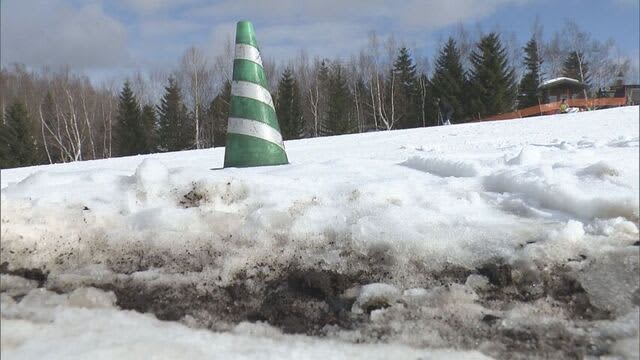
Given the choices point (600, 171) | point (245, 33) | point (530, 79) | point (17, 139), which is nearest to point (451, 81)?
point (530, 79)

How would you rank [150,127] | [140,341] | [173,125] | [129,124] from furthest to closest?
[150,127] → [173,125] → [129,124] → [140,341]

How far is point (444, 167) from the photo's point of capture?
3.58 m

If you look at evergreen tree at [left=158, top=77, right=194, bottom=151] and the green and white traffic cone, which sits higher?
evergreen tree at [left=158, top=77, right=194, bottom=151]

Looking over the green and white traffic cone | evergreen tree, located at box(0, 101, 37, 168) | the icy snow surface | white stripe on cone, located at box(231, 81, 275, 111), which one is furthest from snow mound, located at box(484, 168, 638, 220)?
evergreen tree, located at box(0, 101, 37, 168)

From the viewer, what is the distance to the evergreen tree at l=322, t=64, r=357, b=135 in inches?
1567

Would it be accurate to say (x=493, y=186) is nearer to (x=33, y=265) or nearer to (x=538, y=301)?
(x=538, y=301)

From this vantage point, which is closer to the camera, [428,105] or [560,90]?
[560,90]

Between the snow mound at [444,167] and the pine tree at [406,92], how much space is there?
39.4 m

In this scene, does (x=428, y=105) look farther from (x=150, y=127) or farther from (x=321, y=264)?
(x=321, y=264)

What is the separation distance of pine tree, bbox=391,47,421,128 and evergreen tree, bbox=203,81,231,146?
14.1m

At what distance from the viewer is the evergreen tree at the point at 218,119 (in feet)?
136

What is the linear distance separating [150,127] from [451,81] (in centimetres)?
2455

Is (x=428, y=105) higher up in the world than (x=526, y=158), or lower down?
higher up

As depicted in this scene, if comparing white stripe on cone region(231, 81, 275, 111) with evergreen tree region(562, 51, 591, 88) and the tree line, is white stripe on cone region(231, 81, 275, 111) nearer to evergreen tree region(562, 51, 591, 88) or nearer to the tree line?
the tree line
